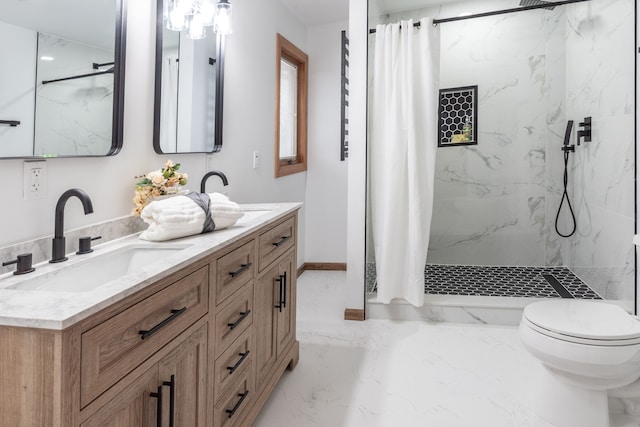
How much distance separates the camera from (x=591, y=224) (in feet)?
11.3

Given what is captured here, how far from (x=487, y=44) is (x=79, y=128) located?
137 inches

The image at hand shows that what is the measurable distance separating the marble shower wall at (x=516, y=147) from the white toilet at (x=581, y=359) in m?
1.61

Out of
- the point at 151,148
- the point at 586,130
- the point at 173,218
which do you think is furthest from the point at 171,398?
the point at 586,130

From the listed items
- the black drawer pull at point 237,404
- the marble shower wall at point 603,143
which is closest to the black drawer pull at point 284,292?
the black drawer pull at point 237,404

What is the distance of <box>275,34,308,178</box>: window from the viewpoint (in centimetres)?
403

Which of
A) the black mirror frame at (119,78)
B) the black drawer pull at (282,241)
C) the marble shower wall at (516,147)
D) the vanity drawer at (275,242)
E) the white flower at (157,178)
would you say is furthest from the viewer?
the marble shower wall at (516,147)

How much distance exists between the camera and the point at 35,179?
1.46 m

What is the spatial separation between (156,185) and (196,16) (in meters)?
0.85

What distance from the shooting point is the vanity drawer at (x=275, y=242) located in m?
1.99

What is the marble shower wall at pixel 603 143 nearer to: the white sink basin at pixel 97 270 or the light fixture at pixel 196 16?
the light fixture at pixel 196 16

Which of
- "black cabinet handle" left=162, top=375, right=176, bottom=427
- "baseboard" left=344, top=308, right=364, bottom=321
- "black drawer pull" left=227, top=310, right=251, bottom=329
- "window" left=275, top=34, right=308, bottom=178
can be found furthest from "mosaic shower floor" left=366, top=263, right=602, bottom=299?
"black cabinet handle" left=162, top=375, right=176, bottom=427

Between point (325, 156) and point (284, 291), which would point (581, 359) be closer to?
point (284, 291)

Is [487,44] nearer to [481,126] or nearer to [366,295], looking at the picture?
[481,126]

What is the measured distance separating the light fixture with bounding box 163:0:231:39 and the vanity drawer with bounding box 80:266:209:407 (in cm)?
122
